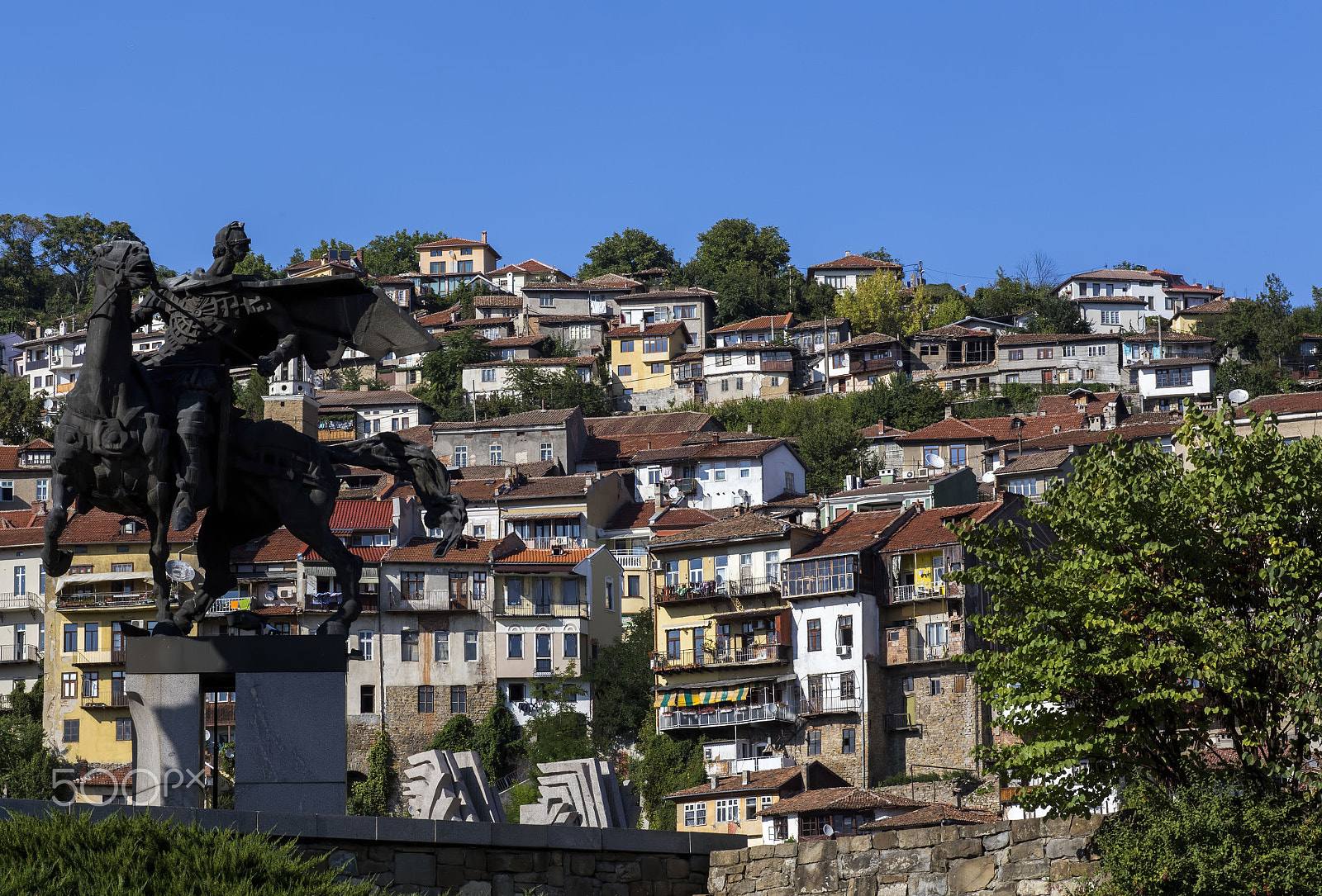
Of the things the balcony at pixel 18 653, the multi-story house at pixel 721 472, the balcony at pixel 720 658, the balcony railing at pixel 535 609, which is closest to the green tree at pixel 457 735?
the balcony railing at pixel 535 609

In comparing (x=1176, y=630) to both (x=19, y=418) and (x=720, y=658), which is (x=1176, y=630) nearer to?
(x=720, y=658)

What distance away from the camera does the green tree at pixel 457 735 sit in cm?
7099

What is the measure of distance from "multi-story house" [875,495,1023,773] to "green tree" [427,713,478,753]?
14.7 meters

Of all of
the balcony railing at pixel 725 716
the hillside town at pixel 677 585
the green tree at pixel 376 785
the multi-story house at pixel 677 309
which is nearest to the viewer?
the green tree at pixel 376 785

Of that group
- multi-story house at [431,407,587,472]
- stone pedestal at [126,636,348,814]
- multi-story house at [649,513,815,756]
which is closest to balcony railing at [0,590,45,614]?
multi-story house at [649,513,815,756]

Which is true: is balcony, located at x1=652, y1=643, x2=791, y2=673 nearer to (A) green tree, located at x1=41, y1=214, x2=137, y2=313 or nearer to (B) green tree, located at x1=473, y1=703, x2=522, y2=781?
(B) green tree, located at x1=473, y1=703, x2=522, y2=781

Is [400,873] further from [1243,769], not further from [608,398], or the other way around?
[608,398]

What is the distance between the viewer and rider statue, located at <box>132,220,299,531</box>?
58.5 feet

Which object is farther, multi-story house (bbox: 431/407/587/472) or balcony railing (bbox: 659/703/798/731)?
multi-story house (bbox: 431/407/587/472)

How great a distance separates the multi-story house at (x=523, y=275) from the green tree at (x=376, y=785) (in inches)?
3110

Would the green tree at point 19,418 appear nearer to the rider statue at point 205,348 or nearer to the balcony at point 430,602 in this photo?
the balcony at point 430,602

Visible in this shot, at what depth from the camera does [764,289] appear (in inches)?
5453

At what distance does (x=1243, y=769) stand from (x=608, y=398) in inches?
4023

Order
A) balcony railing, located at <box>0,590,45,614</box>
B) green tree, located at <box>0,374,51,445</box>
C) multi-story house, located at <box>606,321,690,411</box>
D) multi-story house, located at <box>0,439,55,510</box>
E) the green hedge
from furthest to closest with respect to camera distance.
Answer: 1. multi-story house, located at <box>606,321,690,411</box>
2. green tree, located at <box>0,374,51,445</box>
3. multi-story house, located at <box>0,439,55,510</box>
4. balcony railing, located at <box>0,590,45,614</box>
5. the green hedge
